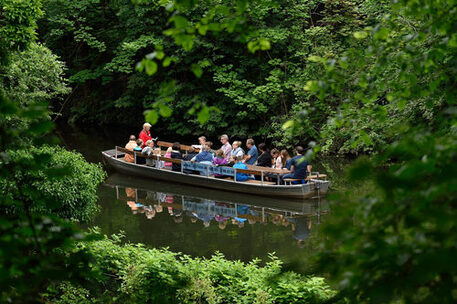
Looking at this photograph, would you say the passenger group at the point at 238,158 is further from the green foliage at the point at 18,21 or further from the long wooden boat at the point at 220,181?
the green foliage at the point at 18,21

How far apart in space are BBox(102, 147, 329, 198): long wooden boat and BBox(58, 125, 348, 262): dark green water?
0.20m

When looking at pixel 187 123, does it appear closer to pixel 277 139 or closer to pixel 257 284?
pixel 277 139

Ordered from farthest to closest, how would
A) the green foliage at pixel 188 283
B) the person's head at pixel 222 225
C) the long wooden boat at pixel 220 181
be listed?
the long wooden boat at pixel 220 181 → the person's head at pixel 222 225 → the green foliage at pixel 188 283

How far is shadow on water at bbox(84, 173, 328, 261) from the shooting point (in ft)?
36.8

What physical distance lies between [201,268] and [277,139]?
57.7ft

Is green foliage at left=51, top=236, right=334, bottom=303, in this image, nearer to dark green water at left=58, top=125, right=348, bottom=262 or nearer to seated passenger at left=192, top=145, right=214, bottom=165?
dark green water at left=58, top=125, right=348, bottom=262

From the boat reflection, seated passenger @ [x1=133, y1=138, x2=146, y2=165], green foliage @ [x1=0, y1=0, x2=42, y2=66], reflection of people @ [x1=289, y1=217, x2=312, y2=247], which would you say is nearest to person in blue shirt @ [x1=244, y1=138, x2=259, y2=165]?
the boat reflection

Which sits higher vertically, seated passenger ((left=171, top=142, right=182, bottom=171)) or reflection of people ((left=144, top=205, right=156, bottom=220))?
seated passenger ((left=171, top=142, right=182, bottom=171))

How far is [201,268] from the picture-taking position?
22.1ft

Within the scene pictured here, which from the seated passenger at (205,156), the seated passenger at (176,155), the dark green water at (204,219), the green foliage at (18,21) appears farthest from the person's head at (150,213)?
the green foliage at (18,21)

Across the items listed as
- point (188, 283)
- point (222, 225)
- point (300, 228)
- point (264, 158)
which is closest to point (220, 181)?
point (264, 158)

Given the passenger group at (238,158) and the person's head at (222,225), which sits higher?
the passenger group at (238,158)

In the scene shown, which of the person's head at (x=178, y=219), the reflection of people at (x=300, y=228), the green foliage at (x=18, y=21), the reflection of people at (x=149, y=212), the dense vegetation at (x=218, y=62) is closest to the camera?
the green foliage at (x=18, y=21)

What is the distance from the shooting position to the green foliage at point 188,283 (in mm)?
6105
